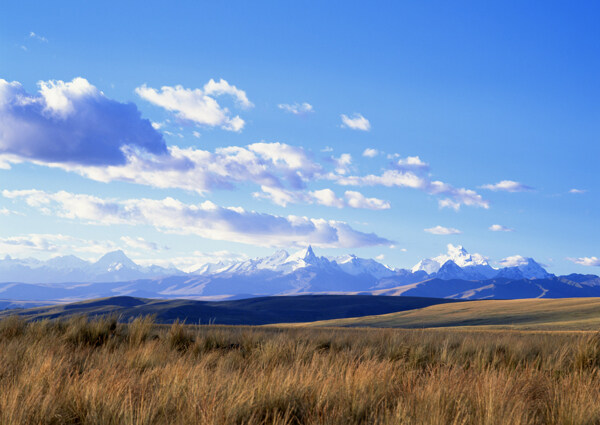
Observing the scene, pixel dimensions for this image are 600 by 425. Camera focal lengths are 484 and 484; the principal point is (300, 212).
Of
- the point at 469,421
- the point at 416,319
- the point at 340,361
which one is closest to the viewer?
the point at 469,421

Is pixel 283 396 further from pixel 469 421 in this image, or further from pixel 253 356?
pixel 253 356

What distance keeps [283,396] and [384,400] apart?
3.91 feet

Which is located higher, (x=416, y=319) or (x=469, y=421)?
(x=469, y=421)

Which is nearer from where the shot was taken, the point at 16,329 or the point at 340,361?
the point at 340,361

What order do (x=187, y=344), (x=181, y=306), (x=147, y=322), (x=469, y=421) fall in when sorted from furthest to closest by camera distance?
(x=181, y=306), (x=147, y=322), (x=187, y=344), (x=469, y=421)

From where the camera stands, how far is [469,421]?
14.9 ft

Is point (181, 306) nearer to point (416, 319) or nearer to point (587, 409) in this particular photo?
point (416, 319)

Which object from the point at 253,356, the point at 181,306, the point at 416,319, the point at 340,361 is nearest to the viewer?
the point at 340,361

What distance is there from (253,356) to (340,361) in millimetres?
2083

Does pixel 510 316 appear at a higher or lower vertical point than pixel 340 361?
lower

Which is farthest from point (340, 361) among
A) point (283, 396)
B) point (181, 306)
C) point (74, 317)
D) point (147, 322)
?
point (181, 306)

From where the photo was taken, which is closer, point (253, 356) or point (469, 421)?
point (469, 421)

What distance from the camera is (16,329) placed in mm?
11953

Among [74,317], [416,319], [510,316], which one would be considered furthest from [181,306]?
[74,317]
